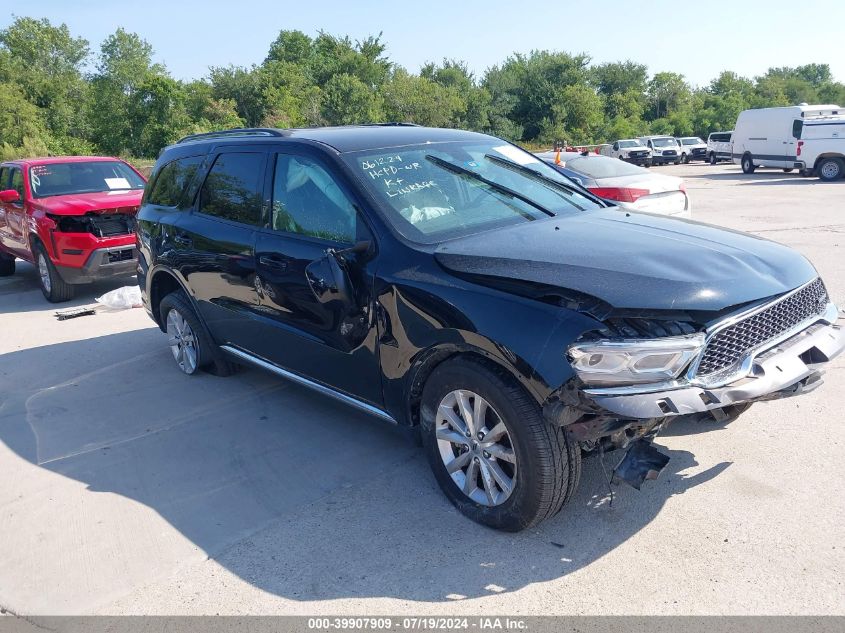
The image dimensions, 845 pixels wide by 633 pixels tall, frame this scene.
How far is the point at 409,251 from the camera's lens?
367cm

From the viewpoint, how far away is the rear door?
4.78m

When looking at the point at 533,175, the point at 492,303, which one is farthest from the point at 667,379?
the point at 533,175

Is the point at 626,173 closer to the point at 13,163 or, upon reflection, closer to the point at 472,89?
the point at 13,163

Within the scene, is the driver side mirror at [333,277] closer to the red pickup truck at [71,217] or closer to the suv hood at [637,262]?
the suv hood at [637,262]

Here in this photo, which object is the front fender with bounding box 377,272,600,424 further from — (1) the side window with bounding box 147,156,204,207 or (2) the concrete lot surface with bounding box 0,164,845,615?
(1) the side window with bounding box 147,156,204,207

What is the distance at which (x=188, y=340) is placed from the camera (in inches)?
234

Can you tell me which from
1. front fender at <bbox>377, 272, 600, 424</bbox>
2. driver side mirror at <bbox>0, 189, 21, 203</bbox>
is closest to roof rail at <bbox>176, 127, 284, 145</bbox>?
front fender at <bbox>377, 272, 600, 424</bbox>

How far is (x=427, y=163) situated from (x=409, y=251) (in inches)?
35.0

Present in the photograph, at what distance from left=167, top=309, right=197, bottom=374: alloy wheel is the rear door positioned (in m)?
0.48

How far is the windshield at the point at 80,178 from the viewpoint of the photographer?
1001 centimetres

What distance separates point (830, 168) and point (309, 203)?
2374 cm

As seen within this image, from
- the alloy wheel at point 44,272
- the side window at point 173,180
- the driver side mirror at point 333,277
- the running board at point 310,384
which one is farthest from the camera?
the alloy wheel at point 44,272

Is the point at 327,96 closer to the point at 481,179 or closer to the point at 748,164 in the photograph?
the point at 748,164

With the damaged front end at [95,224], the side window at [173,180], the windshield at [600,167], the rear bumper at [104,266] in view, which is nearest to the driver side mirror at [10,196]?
the damaged front end at [95,224]
